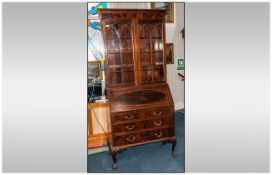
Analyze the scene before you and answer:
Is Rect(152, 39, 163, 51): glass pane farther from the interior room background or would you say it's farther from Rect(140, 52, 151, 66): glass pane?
the interior room background

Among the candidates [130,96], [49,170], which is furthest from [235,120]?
[49,170]

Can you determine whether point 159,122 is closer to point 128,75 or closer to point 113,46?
point 128,75

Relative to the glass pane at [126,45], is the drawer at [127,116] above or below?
below

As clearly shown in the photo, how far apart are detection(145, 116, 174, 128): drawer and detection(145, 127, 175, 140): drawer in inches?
2.5

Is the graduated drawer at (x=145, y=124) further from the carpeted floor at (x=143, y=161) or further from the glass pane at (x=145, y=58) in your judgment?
the glass pane at (x=145, y=58)

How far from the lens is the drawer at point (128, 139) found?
246 centimetres

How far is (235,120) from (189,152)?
562mm

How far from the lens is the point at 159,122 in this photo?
8.43 feet

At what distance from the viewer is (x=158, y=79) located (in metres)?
2.71

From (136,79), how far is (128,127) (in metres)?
0.57

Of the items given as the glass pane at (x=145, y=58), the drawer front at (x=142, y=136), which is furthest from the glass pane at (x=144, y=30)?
the drawer front at (x=142, y=136)

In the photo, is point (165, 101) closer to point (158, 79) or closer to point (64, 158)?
point (158, 79)

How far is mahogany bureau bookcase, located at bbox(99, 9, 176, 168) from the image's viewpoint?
2422 mm

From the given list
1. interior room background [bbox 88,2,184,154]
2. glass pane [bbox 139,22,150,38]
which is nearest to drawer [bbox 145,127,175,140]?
interior room background [bbox 88,2,184,154]
